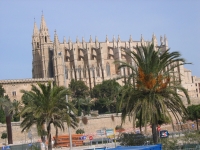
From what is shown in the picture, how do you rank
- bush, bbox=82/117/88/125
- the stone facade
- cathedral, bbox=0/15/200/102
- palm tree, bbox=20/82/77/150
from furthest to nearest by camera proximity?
cathedral, bbox=0/15/200/102 → the stone facade → bush, bbox=82/117/88/125 → palm tree, bbox=20/82/77/150

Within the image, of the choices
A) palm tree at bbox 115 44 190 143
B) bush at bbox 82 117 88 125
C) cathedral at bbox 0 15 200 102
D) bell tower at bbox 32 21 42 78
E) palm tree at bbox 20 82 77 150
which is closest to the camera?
palm tree at bbox 115 44 190 143

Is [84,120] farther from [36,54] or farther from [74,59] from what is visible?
[36,54]

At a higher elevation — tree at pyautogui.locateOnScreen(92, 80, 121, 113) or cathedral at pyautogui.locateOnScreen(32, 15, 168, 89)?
cathedral at pyautogui.locateOnScreen(32, 15, 168, 89)

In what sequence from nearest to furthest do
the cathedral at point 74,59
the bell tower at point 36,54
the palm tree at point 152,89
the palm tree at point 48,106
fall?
1. the palm tree at point 152,89
2. the palm tree at point 48,106
3. the cathedral at point 74,59
4. the bell tower at point 36,54

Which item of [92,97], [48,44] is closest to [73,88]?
[92,97]

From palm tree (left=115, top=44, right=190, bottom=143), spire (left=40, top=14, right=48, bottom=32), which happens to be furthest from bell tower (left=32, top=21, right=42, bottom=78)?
palm tree (left=115, top=44, right=190, bottom=143)

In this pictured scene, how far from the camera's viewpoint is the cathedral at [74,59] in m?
74.1

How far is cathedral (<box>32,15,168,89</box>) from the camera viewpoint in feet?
243

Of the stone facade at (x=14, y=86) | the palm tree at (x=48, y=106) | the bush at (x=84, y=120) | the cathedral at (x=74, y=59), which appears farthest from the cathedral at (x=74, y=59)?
the palm tree at (x=48, y=106)

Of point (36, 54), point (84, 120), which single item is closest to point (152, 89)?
point (84, 120)

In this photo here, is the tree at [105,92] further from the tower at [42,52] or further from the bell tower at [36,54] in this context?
the bell tower at [36,54]

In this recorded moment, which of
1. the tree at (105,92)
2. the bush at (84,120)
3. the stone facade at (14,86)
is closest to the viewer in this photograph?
the bush at (84,120)

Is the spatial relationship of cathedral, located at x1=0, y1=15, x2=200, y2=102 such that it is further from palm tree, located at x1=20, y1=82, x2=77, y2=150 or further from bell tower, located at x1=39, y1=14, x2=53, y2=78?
palm tree, located at x1=20, y1=82, x2=77, y2=150

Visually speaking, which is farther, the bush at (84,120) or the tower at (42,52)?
the tower at (42,52)
